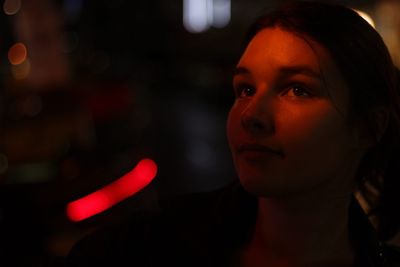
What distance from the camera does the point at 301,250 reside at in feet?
6.14

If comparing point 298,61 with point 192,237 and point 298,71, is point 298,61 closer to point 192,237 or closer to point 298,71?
point 298,71

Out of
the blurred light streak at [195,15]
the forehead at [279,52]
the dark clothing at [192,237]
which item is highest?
the forehead at [279,52]

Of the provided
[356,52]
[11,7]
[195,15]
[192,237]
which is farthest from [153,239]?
[195,15]

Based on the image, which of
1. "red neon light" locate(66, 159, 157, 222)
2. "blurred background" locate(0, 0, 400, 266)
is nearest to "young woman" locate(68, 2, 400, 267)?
"blurred background" locate(0, 0, 400, 266)

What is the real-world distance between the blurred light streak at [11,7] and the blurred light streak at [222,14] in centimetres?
1041

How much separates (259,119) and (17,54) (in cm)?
623

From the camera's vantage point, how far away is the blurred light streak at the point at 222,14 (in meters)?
17.5

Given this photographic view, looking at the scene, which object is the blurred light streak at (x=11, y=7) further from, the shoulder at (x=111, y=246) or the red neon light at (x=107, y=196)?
the shoulder at (x=111, y=246)

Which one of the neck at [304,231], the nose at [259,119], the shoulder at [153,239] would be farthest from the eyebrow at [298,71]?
the shoulder at [153,239]

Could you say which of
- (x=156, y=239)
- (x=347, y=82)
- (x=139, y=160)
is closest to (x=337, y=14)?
(x=347, y=82)

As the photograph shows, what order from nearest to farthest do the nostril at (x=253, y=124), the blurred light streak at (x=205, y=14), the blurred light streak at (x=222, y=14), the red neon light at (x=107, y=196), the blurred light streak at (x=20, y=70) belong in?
1. the nostril at (x=253, y=124)
2. the red neon light at (x=107, y=196)
3. the blurred light streak at (x=20, y=70)
4. the blurred light streak at (x=222, y=14)
5. the blurred light streak at (x=205, y=14)

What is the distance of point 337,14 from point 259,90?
12.9 inches

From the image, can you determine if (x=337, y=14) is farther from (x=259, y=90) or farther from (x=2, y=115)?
(x=2, y=115)

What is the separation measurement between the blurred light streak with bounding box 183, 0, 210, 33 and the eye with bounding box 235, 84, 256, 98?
16958mm
